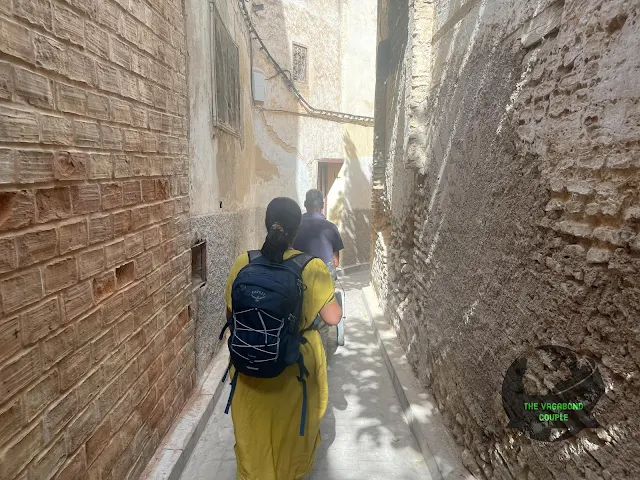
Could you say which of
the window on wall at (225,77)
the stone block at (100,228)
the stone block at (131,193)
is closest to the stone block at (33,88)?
the stone block at (100,228)


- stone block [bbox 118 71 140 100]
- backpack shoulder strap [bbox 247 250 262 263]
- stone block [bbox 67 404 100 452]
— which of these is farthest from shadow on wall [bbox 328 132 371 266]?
stone block [bbox 67 404 100 452]

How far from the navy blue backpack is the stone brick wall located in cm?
60

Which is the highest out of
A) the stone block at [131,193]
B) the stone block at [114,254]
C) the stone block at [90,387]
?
the stone block at [131,193]

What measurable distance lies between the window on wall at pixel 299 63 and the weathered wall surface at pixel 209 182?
5.14 m

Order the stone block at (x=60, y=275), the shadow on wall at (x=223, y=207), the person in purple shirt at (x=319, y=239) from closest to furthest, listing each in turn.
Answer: the stone block at (x=60, y=275)
the shadow on wall at (x=223, y=207)
the person in purple shirt at (x=319, y=239)

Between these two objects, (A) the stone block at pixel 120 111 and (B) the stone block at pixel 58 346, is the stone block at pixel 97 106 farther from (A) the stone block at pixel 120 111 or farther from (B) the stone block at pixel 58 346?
(B) the stone block at pixel 58 346

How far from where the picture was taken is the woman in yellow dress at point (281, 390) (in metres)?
2.19

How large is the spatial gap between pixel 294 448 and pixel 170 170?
6.11 ft

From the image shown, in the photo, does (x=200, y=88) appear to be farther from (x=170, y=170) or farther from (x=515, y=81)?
(x=515, y=81)

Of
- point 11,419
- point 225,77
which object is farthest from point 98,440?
point 225,77

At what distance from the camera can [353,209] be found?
11320mm

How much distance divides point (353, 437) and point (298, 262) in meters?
1.76

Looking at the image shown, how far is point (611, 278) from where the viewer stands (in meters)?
1.46

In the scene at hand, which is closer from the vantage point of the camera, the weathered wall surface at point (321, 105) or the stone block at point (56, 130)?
the stone block at point (56, 130)
